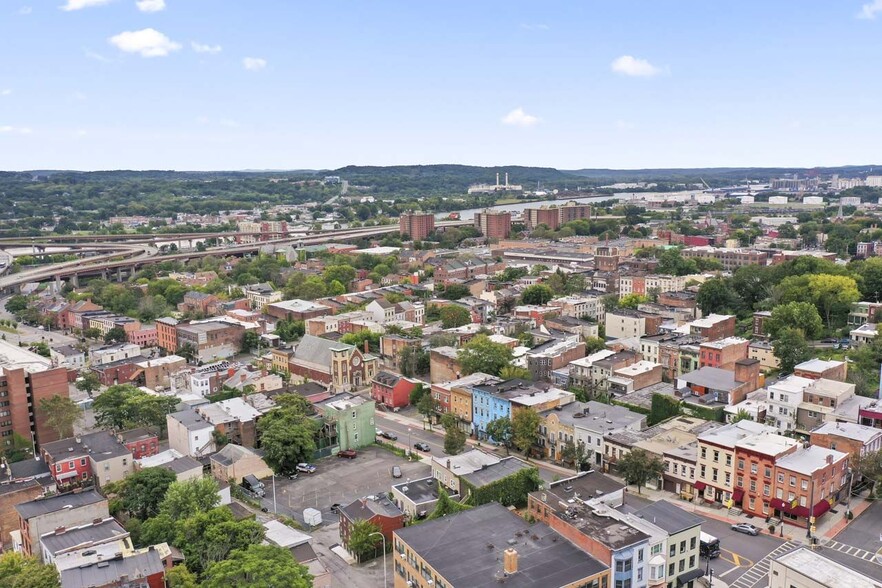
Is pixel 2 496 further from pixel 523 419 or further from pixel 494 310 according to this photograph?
pixel 494 310

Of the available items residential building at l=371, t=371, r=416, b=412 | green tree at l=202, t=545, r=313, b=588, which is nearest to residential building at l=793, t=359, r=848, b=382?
residential building at l=371, t=371, r=416, b=412

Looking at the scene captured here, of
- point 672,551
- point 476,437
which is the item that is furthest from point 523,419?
point 672,551

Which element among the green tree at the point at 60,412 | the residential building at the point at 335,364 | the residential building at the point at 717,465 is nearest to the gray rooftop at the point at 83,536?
the green tree at the point at 60,412

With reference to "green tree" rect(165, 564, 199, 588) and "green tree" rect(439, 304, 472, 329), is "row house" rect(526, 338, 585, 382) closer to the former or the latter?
"green tree" rect(439, 304, 472, 329)

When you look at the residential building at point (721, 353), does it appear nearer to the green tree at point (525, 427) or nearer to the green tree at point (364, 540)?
the green tree at point (525, 427)

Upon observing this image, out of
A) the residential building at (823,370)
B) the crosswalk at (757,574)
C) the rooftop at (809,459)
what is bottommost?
the crosswalk at (757,574)

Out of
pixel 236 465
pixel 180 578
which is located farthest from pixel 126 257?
pixel 180 578
